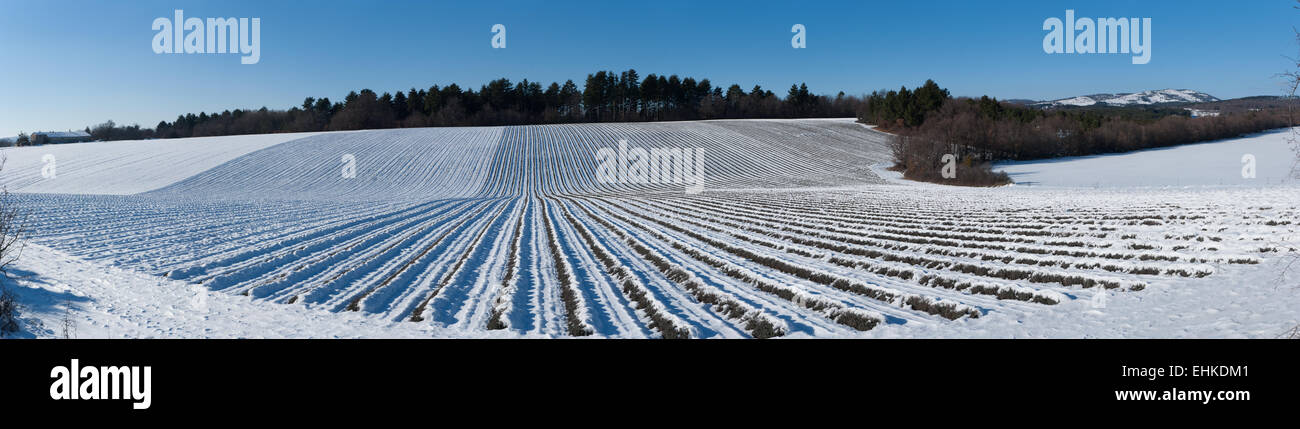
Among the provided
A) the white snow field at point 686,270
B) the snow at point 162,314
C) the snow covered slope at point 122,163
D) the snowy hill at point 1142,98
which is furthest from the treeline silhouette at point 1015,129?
the snow covered slope at point 122,163

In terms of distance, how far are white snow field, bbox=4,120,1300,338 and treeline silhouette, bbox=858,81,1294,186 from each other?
88.5 feet

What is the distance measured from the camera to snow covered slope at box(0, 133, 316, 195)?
50219mm

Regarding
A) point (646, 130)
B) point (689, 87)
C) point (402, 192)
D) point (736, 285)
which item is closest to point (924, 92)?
point (646, 130)

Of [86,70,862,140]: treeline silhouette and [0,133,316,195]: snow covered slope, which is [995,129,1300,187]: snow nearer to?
[86,70,862,140]: treeline silhouette

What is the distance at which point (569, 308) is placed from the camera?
9.84 m

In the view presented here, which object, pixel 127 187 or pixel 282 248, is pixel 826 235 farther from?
pixel 127 187

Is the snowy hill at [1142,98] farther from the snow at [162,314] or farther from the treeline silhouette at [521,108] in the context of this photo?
the snow at [162,314]

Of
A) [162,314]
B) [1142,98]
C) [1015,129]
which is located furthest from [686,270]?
[1142,98]

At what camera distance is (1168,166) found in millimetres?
54125

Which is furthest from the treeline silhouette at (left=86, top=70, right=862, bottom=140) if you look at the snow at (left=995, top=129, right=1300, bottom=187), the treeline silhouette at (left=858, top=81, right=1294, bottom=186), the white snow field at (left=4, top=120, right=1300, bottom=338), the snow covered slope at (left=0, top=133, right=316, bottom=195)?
the white snow field at (left=4, top=120, right=1300, bottom=338)

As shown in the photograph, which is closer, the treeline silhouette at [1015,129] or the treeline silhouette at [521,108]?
the treeline silhouette at [1015,129]

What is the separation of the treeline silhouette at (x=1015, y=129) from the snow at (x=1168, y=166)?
7.33 ft

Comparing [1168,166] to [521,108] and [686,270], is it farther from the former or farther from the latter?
[521,108]

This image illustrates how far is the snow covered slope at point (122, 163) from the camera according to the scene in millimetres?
50219
